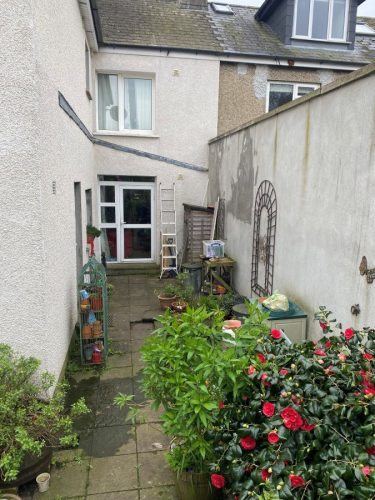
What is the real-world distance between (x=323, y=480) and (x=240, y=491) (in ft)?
1.73

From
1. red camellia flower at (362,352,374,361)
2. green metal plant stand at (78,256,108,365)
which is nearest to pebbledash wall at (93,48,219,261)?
green metal plant stand at (78,256,108,365)

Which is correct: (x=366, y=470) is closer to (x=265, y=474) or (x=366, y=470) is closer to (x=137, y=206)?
(x=265, y=474)

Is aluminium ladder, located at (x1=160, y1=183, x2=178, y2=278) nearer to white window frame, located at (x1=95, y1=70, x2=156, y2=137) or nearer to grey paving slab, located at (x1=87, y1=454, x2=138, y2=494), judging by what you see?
white window frame, located at (x1=95, y1=70, x2=156, y2=137)

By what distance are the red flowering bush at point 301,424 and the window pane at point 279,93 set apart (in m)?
9.13

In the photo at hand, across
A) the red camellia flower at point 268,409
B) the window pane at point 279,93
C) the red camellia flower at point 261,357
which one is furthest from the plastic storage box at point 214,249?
the red camellia flower at point 268,409

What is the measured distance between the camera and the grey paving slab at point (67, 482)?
3.17 metres

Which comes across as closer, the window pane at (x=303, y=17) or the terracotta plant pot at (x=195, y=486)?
the terracotta plant pot at (x=195, y=486)

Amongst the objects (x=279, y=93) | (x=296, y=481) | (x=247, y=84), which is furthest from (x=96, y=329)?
(x=279, y=93)

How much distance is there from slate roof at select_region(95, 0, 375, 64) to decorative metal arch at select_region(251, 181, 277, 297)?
549 cm

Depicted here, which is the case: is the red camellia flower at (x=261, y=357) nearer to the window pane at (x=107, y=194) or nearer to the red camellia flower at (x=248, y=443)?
the red camellia flower at (x=248, y=443)

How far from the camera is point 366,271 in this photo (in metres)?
3.48

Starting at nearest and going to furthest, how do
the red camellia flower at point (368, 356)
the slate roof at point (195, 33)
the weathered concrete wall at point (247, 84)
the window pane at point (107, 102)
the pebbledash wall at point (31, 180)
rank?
the red camellia flower at point (368, 356) → the pebbledash wall at point (31, 180) → the slate roof at point (195, 33) → the window pane at point (107, 102) → the weathered concrete wall at point (247, 84)

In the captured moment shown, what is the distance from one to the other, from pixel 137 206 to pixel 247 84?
4369 millimetres

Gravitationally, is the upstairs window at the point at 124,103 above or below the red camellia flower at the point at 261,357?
above
